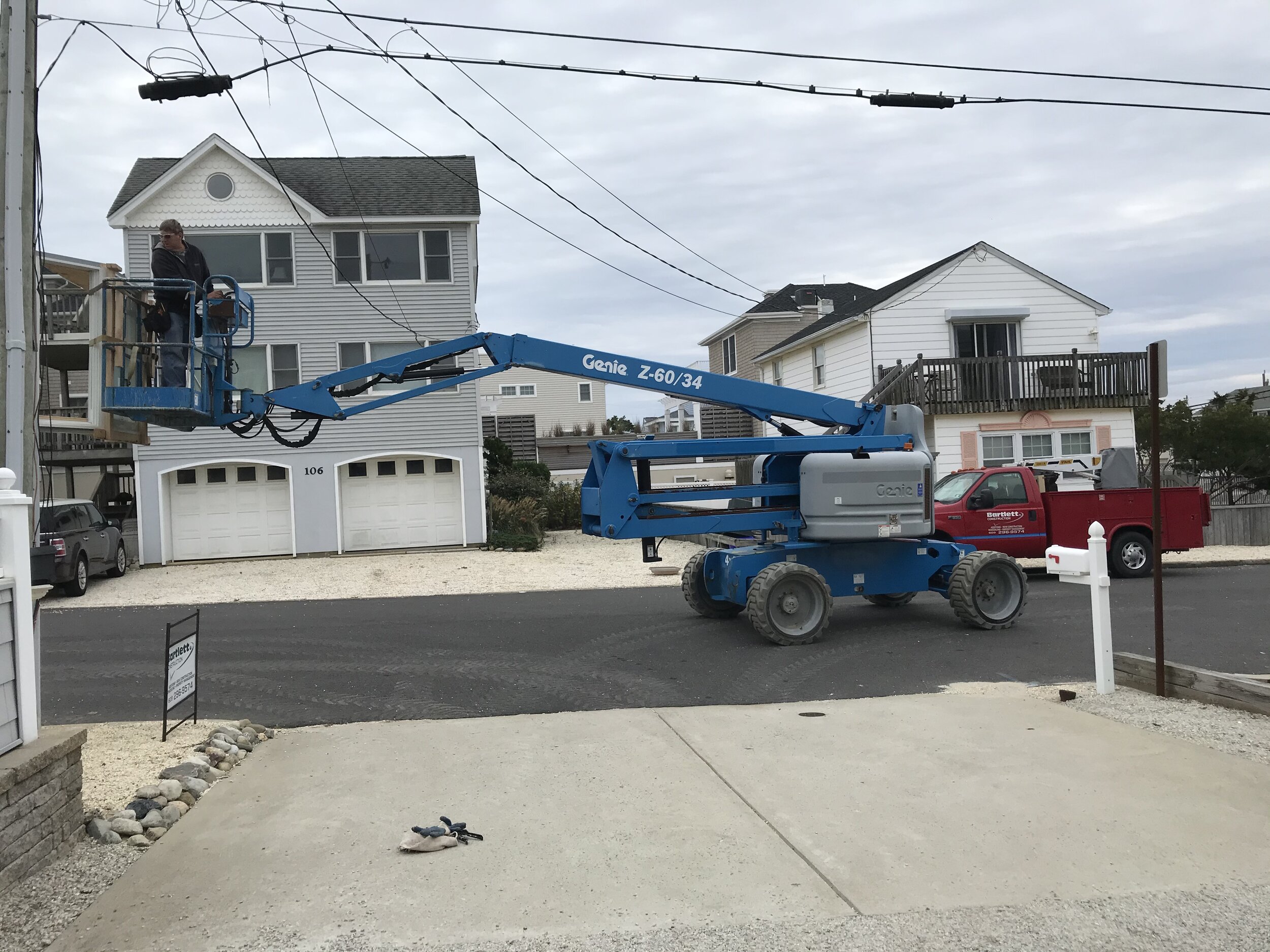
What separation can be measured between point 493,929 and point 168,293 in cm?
645

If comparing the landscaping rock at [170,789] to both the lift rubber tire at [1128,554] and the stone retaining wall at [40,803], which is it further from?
the lift rubber tire at [1128,554]

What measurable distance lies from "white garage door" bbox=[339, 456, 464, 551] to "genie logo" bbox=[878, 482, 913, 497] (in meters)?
15.0

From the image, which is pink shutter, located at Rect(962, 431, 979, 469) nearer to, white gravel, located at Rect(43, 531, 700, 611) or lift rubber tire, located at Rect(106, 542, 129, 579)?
white gravel, located at Rect(43, 531, 700, 611)

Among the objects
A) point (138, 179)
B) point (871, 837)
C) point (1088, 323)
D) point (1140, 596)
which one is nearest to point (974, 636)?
point (1140, 596)

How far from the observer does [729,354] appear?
39.3m

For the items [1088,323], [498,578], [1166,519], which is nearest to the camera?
[1166,519]

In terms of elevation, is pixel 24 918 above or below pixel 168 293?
below

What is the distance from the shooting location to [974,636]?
12.2 metres

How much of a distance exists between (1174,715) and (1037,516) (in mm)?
10230

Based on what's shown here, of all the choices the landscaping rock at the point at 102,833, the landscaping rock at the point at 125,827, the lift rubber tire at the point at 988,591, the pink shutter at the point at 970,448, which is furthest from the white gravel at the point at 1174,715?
the pink shutter at the point at 970,448

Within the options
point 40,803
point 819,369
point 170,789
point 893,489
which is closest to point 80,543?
point 893,489

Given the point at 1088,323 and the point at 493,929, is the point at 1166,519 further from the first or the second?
the point at 493,929

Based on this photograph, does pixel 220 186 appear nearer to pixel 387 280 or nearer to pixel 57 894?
pixel 387 280

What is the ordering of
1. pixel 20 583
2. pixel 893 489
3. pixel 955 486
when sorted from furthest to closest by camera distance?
pixel 955 486 < pixel 893 489 < pixel 20 583
